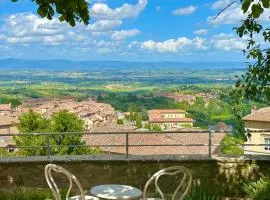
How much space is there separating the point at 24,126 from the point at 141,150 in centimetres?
910

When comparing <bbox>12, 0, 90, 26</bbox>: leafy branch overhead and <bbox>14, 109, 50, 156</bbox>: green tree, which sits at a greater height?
<bbox>12, 0, 90, 26</bbox>: leafy branch overhead

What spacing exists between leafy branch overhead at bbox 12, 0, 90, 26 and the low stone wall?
13.9 ft

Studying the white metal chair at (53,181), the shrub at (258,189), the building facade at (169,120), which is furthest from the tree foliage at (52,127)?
the building facade at (169,120)

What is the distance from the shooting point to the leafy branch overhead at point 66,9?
439cm

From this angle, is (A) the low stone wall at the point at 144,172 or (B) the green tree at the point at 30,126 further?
(B) the green tree at the point at 30,126

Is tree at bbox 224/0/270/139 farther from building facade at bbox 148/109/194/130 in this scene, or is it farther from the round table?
building facade at bbox 148/109/194/130

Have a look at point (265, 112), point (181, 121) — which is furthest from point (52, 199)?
point (181, 121)

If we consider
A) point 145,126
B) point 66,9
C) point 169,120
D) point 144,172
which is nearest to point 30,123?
point 144,172

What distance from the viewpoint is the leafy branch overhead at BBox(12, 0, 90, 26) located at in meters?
4.39

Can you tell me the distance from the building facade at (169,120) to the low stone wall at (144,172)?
246ft

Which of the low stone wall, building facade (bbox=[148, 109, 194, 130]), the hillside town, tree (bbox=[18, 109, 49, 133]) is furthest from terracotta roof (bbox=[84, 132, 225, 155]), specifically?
building facade (bbox=[148, 109, 194, 130])

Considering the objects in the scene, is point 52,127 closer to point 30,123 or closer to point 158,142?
point 30,123

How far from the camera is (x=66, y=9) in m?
4.43

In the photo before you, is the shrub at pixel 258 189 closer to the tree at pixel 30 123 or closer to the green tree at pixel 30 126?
the green tree at pixel 30 126
